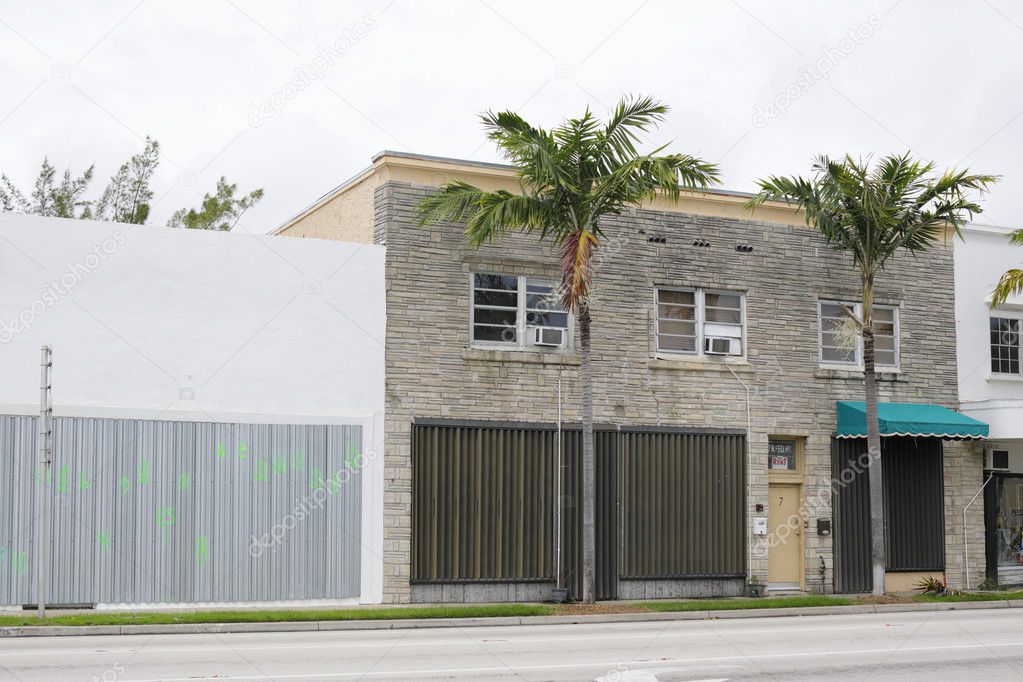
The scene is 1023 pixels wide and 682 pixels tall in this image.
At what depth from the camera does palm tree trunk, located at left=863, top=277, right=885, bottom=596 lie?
2208cm

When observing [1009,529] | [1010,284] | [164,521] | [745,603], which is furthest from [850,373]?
[164,521]

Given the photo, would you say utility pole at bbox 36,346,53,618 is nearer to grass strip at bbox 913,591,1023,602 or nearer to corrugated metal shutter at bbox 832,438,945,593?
corrugated metal shutter at bbox 832,438,945,593

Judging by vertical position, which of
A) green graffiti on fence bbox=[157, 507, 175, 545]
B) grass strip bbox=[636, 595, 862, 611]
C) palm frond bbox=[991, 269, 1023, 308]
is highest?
palm frond bbox=[991, 269, 1023, 308]

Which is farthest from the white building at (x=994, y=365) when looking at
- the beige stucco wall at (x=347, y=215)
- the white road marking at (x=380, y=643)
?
the beige stucco wall at (x=347, y=215)

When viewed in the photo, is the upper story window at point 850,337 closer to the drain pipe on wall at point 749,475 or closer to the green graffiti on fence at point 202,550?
the drain pipe on wall at point 749,475

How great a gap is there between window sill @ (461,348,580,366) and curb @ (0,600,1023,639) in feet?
15.1

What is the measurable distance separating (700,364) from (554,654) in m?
9.98

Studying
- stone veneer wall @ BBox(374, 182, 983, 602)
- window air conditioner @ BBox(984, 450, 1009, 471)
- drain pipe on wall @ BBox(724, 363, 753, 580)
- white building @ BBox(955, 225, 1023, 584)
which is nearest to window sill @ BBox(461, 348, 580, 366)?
stone veneer wall @ BBox(374, 182, 983, 602)

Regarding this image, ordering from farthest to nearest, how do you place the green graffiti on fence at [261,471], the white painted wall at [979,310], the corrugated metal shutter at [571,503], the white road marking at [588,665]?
the white painted wall at [979,310] < the corrugated metal shutter at [571,503] < the green graffiti on fence at [261,471] < the white road marking at [588,665]

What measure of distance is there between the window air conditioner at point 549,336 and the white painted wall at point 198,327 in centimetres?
271

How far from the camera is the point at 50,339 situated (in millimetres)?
18250

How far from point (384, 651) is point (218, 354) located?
23.4 ft

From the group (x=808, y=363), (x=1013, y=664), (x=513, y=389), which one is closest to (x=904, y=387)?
(x=808, y=363)

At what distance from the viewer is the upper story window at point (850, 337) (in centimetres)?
2389
